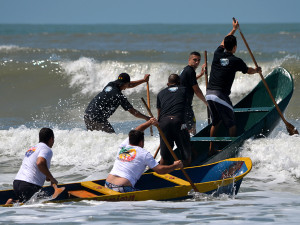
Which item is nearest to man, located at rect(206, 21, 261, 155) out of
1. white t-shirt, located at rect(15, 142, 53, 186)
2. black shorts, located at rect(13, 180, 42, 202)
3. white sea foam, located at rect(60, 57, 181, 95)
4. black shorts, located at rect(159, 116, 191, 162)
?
black shorts, located at rect(159, 116, 191, 162)

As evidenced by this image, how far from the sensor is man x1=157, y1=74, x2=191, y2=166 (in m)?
8.55

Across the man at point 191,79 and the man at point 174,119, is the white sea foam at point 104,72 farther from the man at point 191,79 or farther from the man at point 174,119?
the man at point 174,119

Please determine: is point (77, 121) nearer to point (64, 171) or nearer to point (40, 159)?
point (64, 171)

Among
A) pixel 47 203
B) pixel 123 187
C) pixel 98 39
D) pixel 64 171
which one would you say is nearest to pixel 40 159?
pixel 47 203

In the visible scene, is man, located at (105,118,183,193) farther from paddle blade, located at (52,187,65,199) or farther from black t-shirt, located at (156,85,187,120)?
black t-shirt, located at (156,85,187,120)

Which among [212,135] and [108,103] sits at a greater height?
[108,103]

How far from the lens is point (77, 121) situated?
51.4 ft

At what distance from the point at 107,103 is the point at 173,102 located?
5.23 ft

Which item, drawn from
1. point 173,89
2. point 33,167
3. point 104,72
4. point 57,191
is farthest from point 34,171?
point 104,72

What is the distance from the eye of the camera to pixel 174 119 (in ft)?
28.0

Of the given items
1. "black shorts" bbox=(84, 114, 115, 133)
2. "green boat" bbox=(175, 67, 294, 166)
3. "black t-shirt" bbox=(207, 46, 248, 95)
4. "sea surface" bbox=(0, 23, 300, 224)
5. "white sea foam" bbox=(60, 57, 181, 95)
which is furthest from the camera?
"white sea foam" bbox=(60, 57, 181, 95)

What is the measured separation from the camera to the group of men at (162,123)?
292 inches

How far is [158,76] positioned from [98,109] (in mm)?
10030

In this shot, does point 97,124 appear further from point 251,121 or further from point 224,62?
point 251,121
